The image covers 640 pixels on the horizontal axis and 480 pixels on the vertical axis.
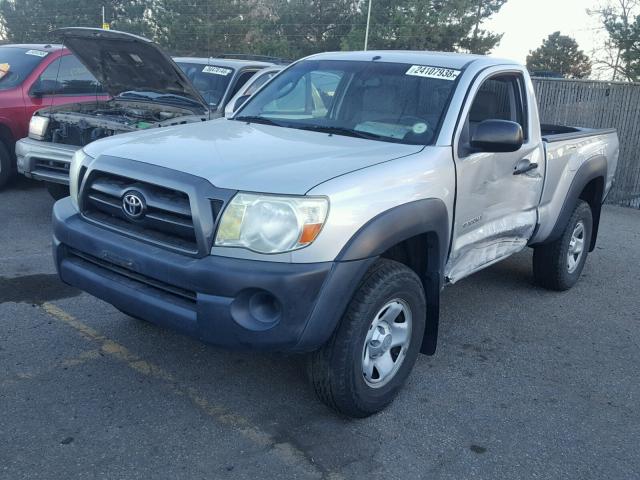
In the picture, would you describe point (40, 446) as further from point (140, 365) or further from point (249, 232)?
point (249, 232)

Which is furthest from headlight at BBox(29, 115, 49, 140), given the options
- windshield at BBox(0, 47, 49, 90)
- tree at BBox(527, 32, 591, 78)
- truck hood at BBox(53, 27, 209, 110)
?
tree at BBox(527, 32, 591, 78)

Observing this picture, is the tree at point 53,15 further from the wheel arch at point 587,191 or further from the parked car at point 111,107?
the wheel arch at point 587,191

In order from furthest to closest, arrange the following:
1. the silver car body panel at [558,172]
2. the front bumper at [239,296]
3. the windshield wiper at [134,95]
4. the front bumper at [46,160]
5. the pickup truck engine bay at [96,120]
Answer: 1. the windshield wiper at [134,95]
2. the front bumper at [46,160]
3. the pickup truck engine bay at [96,120]
4. the silver car body panel at [558,172]
5. the front bumper at [239,296]

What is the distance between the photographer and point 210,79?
843 cm

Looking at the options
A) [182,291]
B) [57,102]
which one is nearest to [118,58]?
[57,102]

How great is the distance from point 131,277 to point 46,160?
418 centimetres

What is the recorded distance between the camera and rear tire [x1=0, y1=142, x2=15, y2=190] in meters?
8.21

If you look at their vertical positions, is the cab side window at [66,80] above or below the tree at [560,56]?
below

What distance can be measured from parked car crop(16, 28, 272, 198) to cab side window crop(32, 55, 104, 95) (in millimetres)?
1308

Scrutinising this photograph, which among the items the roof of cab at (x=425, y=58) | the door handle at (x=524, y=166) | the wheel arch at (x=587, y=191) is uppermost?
the roof of cab at (x=425, y=58)

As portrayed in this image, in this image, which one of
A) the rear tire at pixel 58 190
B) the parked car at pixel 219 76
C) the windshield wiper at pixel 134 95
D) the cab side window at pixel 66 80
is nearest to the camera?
the rear tire at pixel 58 190

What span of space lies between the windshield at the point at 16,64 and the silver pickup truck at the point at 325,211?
16.3ft

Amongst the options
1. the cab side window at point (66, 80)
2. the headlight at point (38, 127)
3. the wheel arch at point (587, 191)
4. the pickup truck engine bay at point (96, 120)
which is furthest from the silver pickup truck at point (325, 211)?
the cab side window at point (66, 80)

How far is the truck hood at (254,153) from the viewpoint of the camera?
10.2ft
